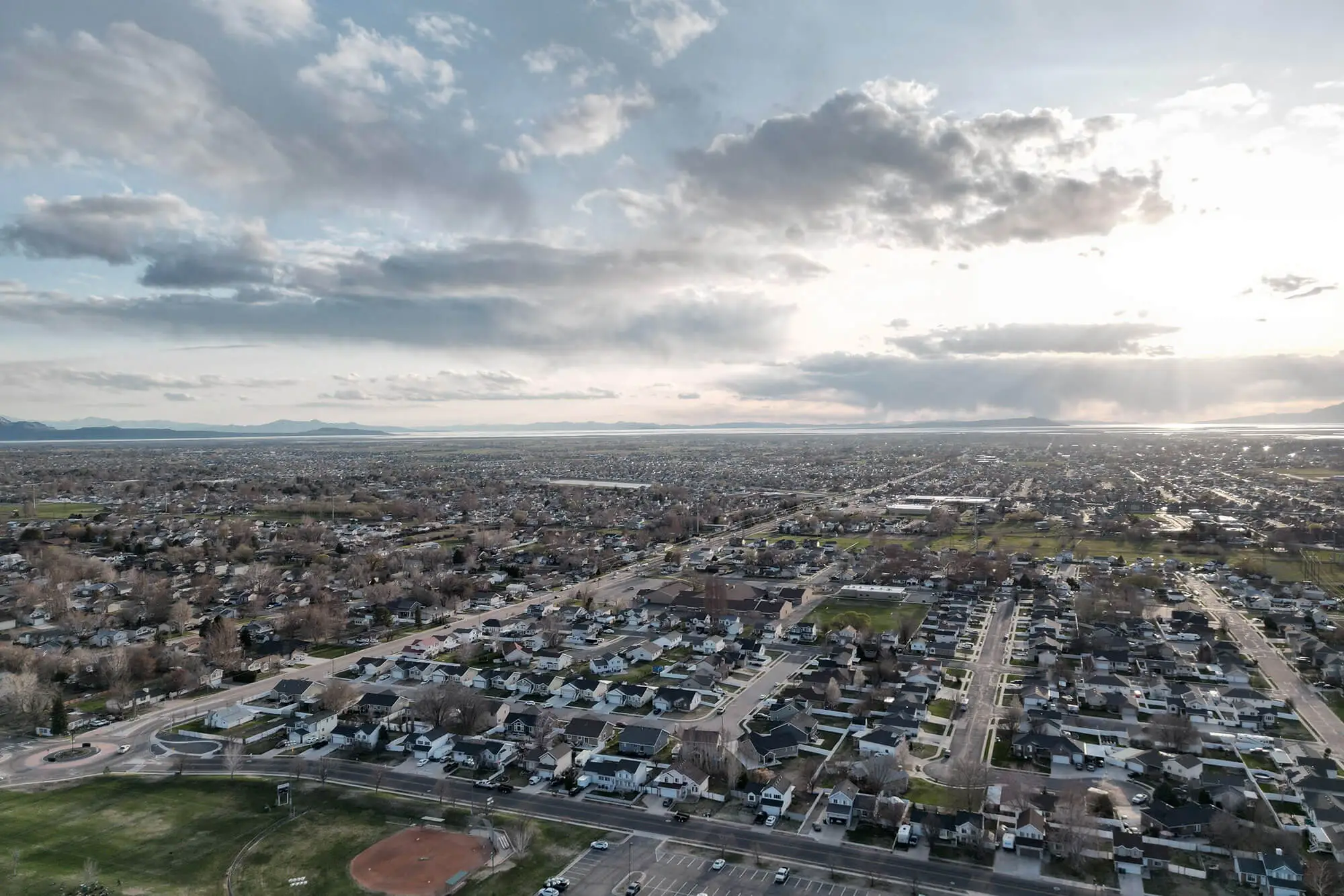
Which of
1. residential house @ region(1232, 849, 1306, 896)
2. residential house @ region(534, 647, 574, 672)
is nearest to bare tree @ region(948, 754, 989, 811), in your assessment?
residential house @ region(1232, 849, 1306, 896)

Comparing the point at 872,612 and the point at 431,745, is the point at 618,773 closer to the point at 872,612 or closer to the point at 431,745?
the point at 431,745

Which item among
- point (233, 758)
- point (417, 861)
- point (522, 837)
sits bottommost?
point (417, 861)

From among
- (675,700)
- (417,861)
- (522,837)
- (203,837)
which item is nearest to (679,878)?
(522,837)

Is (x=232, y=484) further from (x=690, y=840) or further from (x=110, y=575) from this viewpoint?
(x=690, y=840)

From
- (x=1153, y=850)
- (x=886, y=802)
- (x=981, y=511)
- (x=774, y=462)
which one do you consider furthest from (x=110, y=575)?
(x=774, y=462)

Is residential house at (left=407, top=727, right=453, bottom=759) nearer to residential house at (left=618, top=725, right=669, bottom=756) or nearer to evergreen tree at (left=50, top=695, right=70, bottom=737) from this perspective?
residential house at (left=618, top=725, right=669, bottom=756)

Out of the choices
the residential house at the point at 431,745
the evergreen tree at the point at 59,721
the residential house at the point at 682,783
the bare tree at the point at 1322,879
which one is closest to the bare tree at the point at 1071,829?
the bare tree at the point at 1322,879
